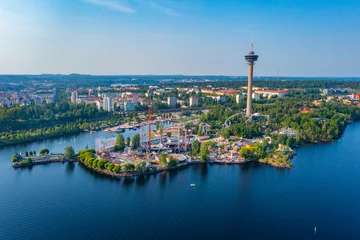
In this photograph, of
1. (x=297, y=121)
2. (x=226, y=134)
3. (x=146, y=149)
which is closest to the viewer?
(x=146, y=149)

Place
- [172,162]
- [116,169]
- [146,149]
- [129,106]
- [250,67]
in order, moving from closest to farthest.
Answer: [116,169], [172,162], [146,149], [250,67], [129,106]

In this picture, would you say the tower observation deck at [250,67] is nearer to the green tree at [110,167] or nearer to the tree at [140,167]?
the tree at [140,167]

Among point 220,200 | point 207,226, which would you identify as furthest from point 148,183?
point 207,226

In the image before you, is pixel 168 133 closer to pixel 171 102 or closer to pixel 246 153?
pixel 246 153

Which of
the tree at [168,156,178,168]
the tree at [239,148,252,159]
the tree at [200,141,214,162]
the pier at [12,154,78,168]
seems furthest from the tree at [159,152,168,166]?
the pier at [12,154,78,168]

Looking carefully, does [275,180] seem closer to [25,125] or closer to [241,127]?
[241,127]

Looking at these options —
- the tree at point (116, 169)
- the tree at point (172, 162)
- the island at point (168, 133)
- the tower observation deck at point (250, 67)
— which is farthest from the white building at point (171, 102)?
the tree at point (116, 169)

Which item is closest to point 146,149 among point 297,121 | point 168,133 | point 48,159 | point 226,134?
point 168,133

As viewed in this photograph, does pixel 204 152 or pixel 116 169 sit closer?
pixel 116 169
